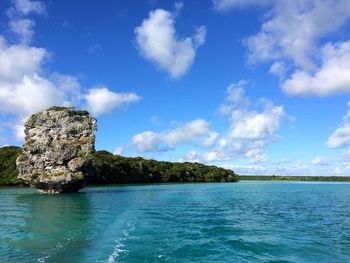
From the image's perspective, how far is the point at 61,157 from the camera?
83438 mm

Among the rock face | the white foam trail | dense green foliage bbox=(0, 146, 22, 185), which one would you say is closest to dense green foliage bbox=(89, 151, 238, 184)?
dense green foliage bbox=(0, 146, 22, 185)

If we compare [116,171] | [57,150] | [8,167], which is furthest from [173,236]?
[116,171]

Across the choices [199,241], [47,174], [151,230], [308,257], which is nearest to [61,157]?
[47,174]

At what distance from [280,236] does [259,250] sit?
5.79 m

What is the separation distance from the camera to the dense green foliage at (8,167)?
12069cm

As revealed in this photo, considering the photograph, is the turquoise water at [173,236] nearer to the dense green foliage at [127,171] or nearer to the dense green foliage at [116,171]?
the dense green foliage at [116,171]

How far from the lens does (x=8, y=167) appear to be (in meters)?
126

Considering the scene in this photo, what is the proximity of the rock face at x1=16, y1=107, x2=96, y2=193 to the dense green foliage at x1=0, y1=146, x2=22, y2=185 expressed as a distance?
3905 centimetres

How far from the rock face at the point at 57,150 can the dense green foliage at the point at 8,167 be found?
39.0m

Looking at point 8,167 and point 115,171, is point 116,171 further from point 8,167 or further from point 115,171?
point 8,167

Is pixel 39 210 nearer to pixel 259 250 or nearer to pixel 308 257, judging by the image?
pixel 259 250

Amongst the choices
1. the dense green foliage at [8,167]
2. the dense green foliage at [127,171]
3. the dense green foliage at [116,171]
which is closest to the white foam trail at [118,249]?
the dense green foliage at [116,171]

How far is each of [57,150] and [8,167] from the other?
51.4 meters

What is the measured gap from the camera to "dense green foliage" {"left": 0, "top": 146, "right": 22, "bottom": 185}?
121 m
